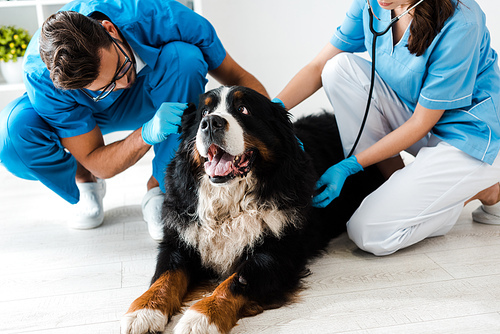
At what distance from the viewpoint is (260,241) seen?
1.68m

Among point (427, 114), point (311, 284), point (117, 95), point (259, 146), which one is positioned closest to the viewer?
point (259, 146)

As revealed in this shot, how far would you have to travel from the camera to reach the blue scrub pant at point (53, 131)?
2064 mm

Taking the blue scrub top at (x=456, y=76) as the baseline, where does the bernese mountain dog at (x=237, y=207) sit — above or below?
below

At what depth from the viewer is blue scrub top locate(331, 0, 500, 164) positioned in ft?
5.60

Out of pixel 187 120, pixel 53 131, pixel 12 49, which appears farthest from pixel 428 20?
pixel 12 49

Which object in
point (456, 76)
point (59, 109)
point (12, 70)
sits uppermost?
point (456, 76)

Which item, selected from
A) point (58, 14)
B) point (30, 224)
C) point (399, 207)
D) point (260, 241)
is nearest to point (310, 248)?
point (260, 241)

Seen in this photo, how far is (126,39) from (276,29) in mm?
1920

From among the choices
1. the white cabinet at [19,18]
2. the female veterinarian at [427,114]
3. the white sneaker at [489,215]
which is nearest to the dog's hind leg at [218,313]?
the female veterinarian at [427,114]

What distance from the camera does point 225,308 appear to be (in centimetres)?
143

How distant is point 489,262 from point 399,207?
0.38 m

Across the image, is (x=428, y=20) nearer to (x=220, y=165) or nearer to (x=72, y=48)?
(x=220, y=165)

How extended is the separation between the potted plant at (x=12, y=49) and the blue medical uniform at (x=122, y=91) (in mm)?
1459

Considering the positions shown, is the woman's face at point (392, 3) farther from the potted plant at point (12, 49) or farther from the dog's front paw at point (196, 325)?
the potted plant at point (12, 49)
